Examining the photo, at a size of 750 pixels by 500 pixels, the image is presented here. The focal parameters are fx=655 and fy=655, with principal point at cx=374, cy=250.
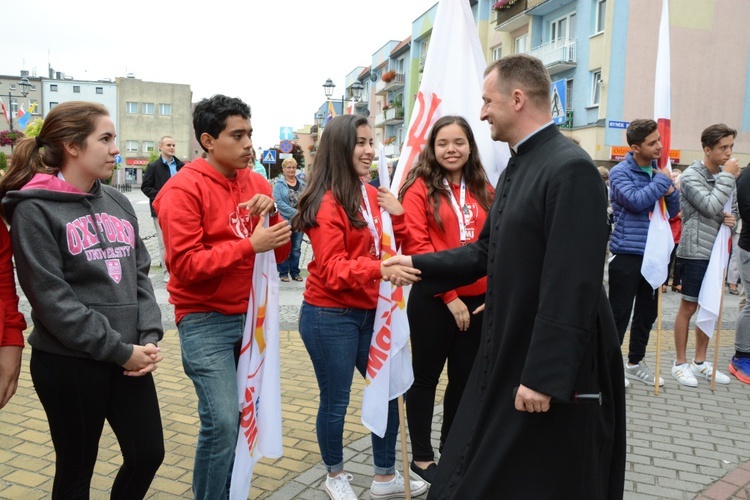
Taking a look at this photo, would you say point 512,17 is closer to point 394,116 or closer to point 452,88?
point 394,116

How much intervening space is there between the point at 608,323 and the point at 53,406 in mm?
2158

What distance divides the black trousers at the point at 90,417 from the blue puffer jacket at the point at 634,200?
13.9ft

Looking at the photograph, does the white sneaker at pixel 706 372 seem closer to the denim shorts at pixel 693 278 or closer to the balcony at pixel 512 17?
the denim shorts at pixel 693 278

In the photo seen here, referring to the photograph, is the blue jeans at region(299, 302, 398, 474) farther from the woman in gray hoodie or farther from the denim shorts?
the denim shorts

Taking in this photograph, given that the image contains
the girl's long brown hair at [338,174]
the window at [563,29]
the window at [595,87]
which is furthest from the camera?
the window at [563,29]

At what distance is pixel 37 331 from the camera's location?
2594mm

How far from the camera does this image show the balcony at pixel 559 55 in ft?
84.7

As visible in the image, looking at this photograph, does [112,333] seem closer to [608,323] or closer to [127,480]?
[127,480]

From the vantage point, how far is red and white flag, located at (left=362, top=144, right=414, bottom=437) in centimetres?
351

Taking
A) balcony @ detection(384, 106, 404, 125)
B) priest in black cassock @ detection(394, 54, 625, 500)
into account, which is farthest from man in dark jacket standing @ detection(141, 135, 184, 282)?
balcony @ detection(384, 106, 404, 125)


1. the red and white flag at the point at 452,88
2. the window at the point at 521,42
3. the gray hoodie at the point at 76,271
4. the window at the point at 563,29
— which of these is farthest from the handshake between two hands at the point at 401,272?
the window at the point at 521,42

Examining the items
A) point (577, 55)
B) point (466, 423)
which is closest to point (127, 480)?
point (466, 423)

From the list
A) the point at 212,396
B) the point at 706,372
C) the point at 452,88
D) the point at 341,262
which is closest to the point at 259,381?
the point at 212,396

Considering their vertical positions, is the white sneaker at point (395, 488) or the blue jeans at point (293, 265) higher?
the blue jeans at point (293, 265)
